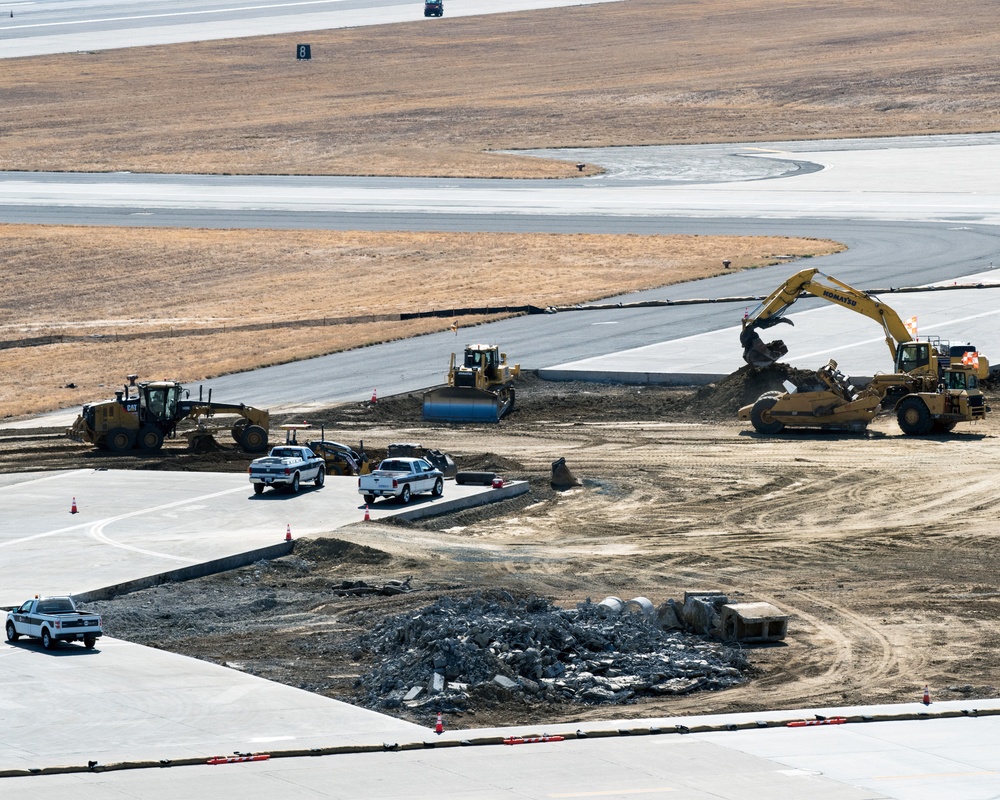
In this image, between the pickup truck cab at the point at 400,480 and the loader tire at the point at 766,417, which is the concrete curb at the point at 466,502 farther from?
the loader tire at the point at 766,417

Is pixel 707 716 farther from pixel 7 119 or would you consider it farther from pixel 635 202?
pixel 7 119

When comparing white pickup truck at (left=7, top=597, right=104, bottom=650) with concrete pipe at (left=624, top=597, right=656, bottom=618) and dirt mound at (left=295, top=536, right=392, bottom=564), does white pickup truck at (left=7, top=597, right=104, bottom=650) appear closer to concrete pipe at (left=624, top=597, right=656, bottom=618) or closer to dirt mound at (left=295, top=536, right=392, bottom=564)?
dirt mound at (left=295, top=536, right=392, bottom=564)

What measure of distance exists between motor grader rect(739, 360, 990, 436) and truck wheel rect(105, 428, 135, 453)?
19783 mm

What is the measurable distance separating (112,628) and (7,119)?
15284cm

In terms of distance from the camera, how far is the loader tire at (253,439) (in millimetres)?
52250

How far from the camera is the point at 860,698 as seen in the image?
27891mm

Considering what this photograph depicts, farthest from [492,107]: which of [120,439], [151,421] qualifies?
[120,439]

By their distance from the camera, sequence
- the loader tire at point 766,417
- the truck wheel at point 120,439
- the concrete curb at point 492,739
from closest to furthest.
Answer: the concrete curb at point 492,739
the truck wheel at point 120,439
the loader tire at point 766,417

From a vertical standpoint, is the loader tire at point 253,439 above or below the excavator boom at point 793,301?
below

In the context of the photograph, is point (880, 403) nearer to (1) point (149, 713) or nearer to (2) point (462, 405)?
(2) point (462, 405)

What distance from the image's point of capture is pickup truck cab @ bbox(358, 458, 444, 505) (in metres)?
43.8

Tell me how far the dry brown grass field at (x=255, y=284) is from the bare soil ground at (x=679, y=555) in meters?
14.3

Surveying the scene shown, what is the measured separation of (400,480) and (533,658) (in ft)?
50.0

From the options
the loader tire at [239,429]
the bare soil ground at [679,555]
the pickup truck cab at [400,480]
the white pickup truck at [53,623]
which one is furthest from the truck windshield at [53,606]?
the loader tire at [239,429]
